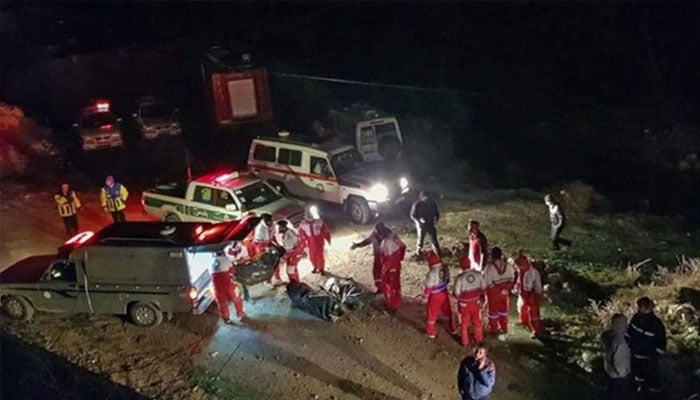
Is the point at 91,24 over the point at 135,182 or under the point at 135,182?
over

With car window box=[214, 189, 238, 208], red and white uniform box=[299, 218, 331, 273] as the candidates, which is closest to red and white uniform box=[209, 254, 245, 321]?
red and white uniform box=[299, 218, 331, 273]

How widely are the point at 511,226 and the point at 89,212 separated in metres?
10.6

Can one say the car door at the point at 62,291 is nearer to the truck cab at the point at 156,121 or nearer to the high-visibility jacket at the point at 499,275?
the high-visibility jacket at the point at 499,275

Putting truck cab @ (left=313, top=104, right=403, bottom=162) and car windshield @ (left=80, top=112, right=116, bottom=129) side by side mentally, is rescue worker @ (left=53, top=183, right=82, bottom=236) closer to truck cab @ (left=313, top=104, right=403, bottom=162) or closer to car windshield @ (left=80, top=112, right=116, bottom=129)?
truck cab @ (left=313, top=104, right=403, bottom=162)

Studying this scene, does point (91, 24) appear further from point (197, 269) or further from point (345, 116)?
point (197, 269)

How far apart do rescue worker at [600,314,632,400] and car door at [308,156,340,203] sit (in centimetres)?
912

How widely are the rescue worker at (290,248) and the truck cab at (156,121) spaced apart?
502 inches

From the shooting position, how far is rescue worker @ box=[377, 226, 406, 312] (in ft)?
39.8

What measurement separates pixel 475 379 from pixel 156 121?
1865 centimetres

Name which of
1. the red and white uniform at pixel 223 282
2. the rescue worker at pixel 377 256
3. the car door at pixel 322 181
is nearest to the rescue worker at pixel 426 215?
the rescue worker at pixel 377 256

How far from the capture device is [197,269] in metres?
11.8

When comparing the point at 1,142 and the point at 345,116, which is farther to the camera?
the point at 345,116

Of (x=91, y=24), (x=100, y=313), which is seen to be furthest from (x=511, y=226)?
(x=91, y=24)

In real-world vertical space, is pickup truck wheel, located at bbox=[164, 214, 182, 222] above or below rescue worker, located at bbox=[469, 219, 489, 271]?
below
